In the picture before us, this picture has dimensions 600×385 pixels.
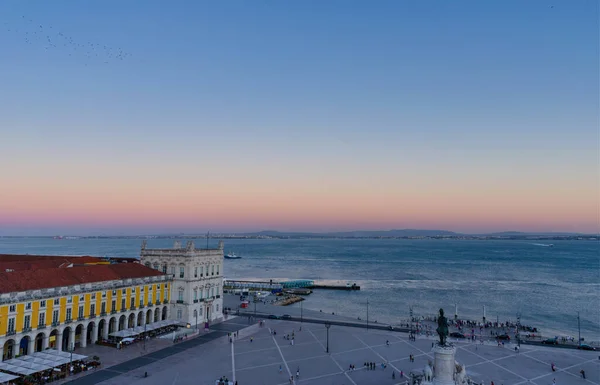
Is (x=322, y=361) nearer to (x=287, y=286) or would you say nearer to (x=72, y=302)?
(x=72, y=302)

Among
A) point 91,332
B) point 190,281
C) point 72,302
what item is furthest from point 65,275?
point 190,281

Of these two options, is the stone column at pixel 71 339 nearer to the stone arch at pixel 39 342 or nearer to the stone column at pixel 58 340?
the stone column at pixel 58 340

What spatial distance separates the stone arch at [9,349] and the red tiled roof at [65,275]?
4.70 meters

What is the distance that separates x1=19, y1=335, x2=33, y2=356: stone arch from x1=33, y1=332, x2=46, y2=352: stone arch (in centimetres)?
71

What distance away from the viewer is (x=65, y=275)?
49.2 meters

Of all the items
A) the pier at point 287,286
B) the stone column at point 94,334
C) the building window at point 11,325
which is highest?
the building window at point 11,325

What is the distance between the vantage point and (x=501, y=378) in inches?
1609

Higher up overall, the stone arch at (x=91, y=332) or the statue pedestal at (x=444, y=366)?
the statue pedestal at (x=444, y=366)

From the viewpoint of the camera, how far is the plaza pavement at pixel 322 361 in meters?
40.2

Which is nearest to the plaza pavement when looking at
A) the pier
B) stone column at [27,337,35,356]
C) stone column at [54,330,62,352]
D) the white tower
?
the white tower

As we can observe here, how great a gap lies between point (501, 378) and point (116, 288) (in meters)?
41.6

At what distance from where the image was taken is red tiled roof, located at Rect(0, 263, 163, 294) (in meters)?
43.4

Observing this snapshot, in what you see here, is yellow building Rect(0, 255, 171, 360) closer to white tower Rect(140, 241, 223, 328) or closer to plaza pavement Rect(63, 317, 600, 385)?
white tower Rect(140, 241, 223, 328)

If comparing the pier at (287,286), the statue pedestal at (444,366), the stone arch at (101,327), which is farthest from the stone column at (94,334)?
the pier at (287,286)
